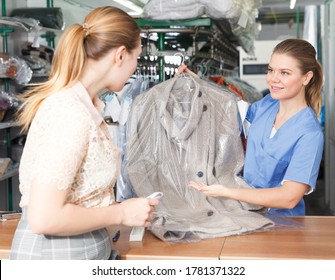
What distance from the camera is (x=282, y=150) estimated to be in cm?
246

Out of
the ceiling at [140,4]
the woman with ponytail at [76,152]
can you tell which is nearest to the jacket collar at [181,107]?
the woman with ponytail at [76,152]

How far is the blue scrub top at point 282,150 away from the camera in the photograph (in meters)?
2.33

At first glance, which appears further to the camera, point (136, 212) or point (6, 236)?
point (6, 236)

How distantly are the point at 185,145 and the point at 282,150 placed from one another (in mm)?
447

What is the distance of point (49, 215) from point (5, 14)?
4103 mm

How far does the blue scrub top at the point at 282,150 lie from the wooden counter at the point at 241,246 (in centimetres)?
30

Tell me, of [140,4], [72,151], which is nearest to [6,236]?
[72,151]

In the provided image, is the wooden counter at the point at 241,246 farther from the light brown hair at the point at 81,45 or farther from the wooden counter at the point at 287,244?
the light brown hair at the point at 81,45

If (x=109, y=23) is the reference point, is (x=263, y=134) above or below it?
below

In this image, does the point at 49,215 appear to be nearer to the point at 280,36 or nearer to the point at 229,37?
the point at 229,37

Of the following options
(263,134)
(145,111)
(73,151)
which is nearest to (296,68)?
(263,134)

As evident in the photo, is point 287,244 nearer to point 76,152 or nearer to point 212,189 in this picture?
point 212,189

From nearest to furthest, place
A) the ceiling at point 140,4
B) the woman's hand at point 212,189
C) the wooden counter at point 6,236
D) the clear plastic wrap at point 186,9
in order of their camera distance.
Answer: the wooden counter at point 6,236 < the woman's hand at point 212,189 < the clear plastic wrap at point 186,9 < the ceiling at point 140,4

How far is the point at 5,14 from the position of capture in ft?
16.5
